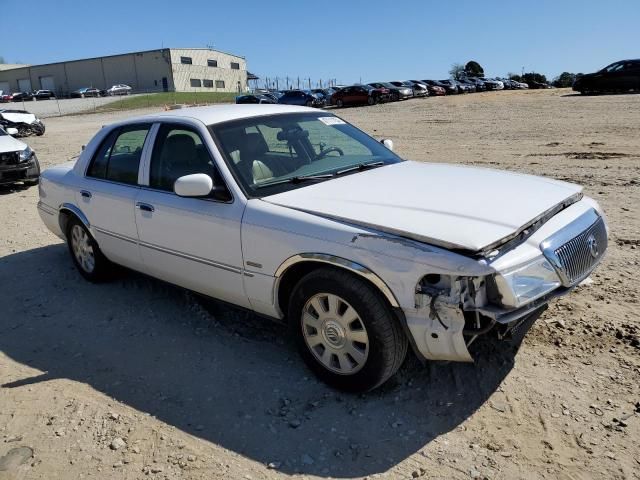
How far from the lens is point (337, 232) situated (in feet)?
10.1

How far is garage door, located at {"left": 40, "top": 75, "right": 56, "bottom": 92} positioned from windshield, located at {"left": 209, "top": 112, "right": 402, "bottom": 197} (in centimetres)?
9628

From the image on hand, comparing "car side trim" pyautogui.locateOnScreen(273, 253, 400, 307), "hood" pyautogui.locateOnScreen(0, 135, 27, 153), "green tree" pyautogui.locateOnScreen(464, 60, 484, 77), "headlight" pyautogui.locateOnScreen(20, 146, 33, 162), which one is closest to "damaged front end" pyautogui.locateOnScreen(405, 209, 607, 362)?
"car side trim" pyautogui.locateOnScreen(273, 253, 400, 307)

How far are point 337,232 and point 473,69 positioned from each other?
236ft

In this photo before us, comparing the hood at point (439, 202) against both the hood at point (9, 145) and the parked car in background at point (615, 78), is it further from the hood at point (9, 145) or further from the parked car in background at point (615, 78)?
the parked car in background at point (615, 78)

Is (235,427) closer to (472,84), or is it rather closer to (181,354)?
(181,354)

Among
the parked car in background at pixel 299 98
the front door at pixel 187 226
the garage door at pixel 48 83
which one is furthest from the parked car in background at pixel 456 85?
the garage door at pixel 48 83

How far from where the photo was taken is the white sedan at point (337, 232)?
110 inches

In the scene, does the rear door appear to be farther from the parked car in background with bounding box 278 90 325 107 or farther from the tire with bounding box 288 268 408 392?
the parked car in background with bounding box 278 90 325 107

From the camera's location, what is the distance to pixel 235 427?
3170 millimetres

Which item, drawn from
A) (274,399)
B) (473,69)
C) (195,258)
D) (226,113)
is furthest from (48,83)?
(274,399)

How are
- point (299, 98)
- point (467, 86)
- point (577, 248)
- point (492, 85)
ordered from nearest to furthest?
point (577, 248), point (299, 98), point (467, 86), point (492, 85)

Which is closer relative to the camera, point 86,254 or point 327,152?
point 327,152

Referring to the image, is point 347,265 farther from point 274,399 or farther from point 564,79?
point 564,79

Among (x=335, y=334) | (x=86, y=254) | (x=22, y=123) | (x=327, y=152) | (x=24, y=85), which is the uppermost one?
(x=327, y=152)
